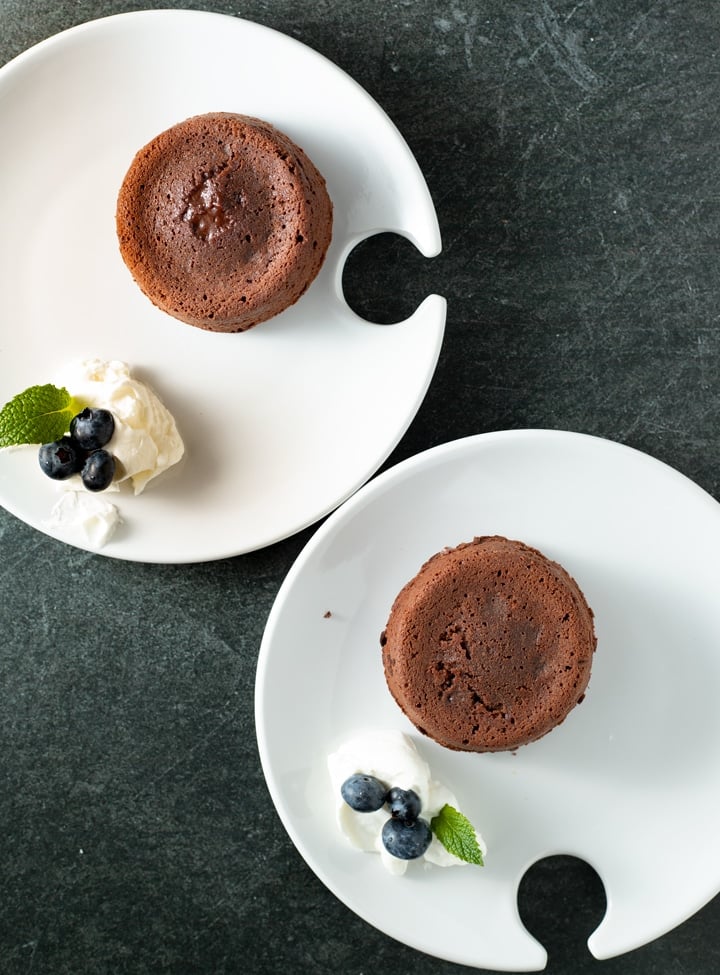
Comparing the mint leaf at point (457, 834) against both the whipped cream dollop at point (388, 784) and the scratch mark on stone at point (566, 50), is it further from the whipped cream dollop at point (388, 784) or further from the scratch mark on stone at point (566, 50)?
the scratch mark on stone at point (566, 50)

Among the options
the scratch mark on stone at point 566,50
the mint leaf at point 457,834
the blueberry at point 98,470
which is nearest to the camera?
the mint leaf at point 457,834

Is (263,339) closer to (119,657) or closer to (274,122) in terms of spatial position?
A: (274,122)

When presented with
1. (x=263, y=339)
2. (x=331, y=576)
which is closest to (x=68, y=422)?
(x=263, y=339)

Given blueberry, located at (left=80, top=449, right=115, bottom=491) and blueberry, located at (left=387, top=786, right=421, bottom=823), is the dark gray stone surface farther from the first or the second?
blueberry, located at (left=387, top=786, right=421, bottom=823)

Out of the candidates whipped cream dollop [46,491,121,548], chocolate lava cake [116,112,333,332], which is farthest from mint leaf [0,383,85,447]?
chocolate lava cake [116,112,333,332]

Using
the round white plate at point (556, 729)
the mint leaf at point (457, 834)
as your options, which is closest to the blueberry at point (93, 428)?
the round white plate at point (556, 729)

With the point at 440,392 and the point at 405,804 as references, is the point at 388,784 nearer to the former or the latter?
the point at 405,804
